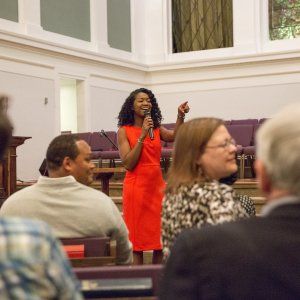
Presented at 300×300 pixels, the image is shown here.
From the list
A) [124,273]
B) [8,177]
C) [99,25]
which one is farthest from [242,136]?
[124,273]

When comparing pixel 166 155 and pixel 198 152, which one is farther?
pixel 166 155

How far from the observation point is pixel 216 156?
7.29 ft

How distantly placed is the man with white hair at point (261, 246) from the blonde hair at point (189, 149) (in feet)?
2.71

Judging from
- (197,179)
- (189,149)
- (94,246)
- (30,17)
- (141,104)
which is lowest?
(94,246)

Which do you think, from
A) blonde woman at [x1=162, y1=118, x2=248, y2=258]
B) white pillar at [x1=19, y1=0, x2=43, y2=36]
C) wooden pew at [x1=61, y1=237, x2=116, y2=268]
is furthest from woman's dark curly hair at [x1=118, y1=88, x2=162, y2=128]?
white pillar at [x1=19, y1=0, x2=43, y2=36]

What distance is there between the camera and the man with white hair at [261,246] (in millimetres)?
1235

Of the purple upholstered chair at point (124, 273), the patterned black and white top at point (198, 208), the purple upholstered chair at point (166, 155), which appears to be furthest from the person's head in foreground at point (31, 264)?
the purple upholstered chair at point (166, 155)

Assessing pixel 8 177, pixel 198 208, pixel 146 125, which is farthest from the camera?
pixel 8 177

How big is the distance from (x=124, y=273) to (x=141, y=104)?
2.89m

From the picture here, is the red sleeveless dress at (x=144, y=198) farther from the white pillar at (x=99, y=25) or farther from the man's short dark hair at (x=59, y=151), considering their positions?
the white pillar at (x=99, y=25)

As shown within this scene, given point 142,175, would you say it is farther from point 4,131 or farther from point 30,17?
point 30,17

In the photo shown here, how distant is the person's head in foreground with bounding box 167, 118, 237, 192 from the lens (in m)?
2.19

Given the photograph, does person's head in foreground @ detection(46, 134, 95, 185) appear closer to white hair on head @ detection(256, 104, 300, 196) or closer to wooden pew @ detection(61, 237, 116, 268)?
wooden pew @ detection(61, 237, 116, 268)

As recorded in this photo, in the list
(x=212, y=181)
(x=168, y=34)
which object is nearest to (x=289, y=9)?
(x=168, y=34)
